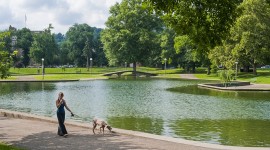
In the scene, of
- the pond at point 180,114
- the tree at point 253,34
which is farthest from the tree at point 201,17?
the tree at point 253,34

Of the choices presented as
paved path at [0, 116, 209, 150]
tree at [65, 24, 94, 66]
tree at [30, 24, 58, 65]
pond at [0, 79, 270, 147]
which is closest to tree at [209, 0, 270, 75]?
pond at [0, 79, 270, 147]

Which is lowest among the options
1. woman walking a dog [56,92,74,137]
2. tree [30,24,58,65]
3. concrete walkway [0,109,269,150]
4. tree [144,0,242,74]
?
concrete walkway [0,109,269,150]

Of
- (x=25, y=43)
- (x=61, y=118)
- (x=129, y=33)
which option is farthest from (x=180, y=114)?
(x=25, y=43)

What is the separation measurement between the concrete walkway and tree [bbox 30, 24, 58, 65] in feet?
283

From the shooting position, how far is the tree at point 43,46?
101625mm

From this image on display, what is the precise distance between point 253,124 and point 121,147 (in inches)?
436

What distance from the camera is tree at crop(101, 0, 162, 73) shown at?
82.4m

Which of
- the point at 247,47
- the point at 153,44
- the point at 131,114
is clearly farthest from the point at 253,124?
the point at 153,44

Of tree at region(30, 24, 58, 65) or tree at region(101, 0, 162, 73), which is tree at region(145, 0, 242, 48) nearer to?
tree at region(101, 0, 162, 73)

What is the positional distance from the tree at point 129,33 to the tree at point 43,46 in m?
22.4

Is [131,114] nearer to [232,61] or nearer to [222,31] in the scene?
[222,31]

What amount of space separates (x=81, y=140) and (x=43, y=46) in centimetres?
9284

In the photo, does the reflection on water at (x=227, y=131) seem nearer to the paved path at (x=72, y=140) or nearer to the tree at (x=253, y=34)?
the paved path at (x=72, y=140)

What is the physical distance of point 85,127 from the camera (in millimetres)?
16578
